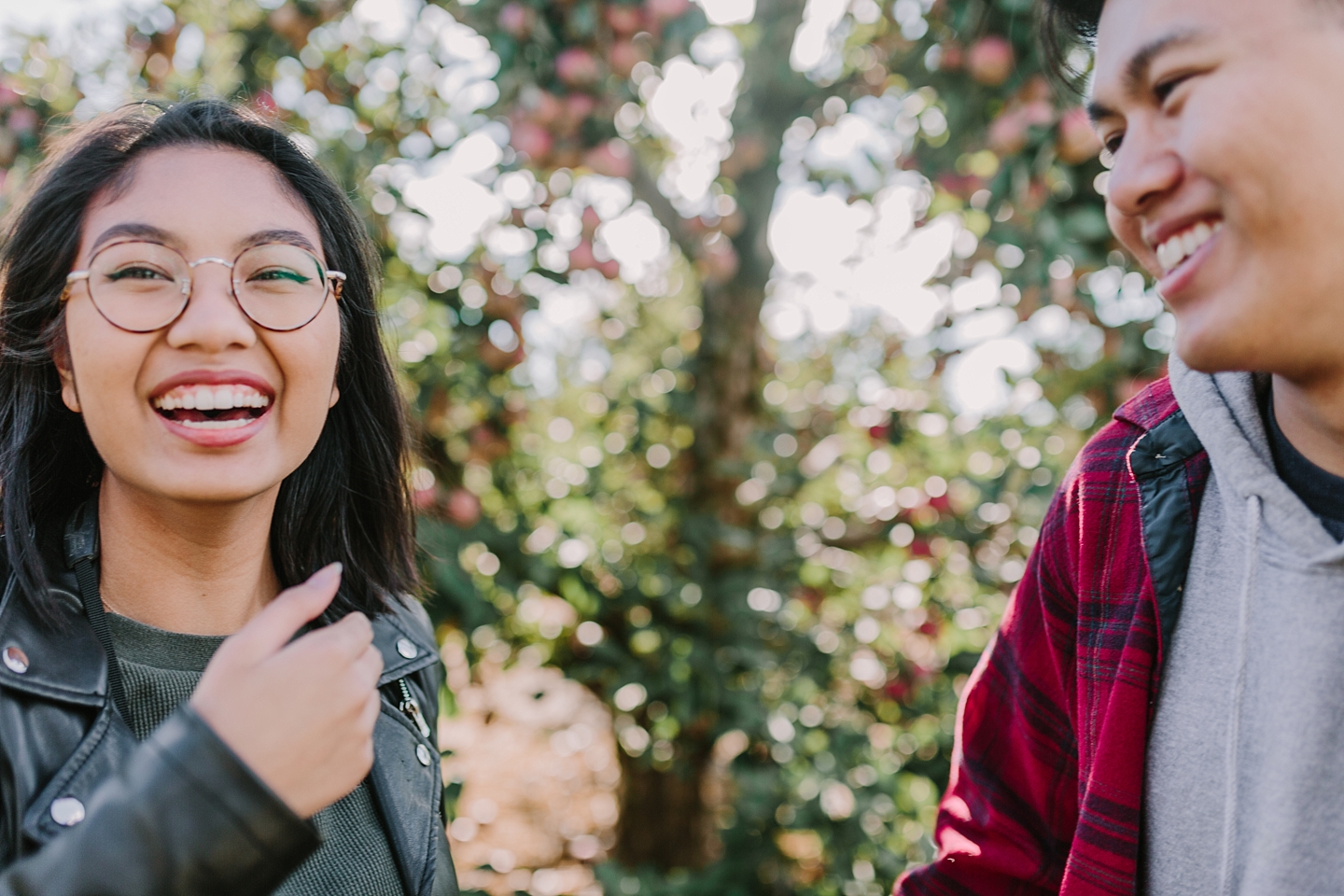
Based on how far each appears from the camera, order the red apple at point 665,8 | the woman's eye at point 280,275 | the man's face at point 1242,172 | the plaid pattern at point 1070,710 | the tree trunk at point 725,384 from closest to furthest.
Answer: the man's face at point 1242,172 < the plaid pattern at point 1070,710 < the woman's eye at point 280,275 < the red apple at point 665,8 < the tree trunk at point 725,384

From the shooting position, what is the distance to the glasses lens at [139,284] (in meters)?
0.99

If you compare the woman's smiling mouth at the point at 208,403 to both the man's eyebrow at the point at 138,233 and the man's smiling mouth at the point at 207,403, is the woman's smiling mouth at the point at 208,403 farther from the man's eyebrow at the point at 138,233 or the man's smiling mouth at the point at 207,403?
the man's eyebrow at the point at 138,233

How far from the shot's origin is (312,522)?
4.43ft

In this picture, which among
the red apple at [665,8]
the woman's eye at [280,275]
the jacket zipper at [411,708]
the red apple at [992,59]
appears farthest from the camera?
the red apple at [665,8]

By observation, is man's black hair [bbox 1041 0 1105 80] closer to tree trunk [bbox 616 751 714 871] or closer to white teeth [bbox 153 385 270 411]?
white teeth [bbox 153 385 270 411]

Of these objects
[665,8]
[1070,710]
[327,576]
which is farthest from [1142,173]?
[665,8]

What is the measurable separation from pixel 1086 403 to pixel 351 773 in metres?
2.07

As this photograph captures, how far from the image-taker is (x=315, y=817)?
3.62ft

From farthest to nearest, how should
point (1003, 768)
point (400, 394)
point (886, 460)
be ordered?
point (886, 460) < point (400, 394) < point (1003, 768)

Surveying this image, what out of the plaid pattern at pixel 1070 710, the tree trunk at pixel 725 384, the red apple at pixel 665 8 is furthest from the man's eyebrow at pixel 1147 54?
the tree trunk at pixel 725 384

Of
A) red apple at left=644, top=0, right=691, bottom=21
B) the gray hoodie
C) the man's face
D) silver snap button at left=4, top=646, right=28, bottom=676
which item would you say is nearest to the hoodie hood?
the gray hoodie

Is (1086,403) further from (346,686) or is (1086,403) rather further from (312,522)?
(346,686)

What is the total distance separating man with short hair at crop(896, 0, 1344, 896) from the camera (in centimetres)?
76

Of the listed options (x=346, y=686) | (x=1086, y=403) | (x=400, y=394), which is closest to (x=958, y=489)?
(x=1086, y=403)
